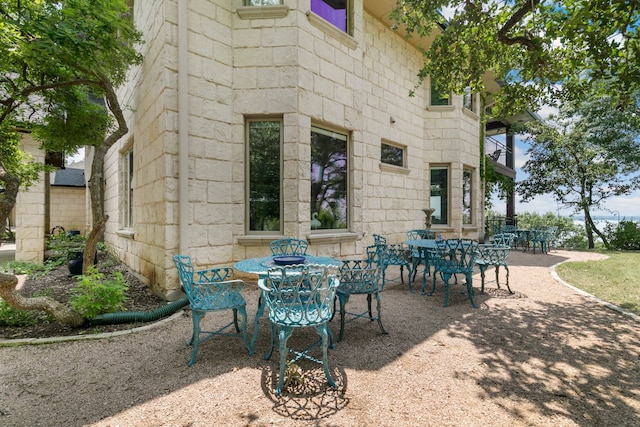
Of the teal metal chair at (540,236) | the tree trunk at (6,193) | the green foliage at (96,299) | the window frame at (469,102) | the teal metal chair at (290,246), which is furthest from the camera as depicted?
the teal metal chair at (540,236)

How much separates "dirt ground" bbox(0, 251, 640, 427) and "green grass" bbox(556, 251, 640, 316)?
1281mm

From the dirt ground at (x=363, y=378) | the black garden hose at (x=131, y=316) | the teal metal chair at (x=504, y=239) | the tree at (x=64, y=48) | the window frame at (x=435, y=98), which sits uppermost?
the window frame at (x=435, y=98)

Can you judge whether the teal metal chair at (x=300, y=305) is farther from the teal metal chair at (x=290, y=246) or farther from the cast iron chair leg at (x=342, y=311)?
the teal metal chair at (x=290, y=246)

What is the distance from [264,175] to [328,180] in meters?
1.33

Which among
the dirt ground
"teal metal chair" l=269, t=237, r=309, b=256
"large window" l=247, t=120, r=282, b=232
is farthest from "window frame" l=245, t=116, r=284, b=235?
the dirt ground

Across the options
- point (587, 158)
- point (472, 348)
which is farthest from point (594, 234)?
point (472, 348)

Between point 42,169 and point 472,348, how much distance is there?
10078mm

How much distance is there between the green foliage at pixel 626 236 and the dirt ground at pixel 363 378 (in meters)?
10.6

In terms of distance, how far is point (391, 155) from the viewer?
26.5 ft

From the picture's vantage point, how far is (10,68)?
4348mm

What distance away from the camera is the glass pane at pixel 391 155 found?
7867 millimetres

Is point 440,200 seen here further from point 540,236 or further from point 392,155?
point 540,236

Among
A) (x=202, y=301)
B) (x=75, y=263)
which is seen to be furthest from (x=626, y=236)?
(x=75, y=263)

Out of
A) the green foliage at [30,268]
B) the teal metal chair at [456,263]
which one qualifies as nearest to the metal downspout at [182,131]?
the teal metal chair at [456,263]
